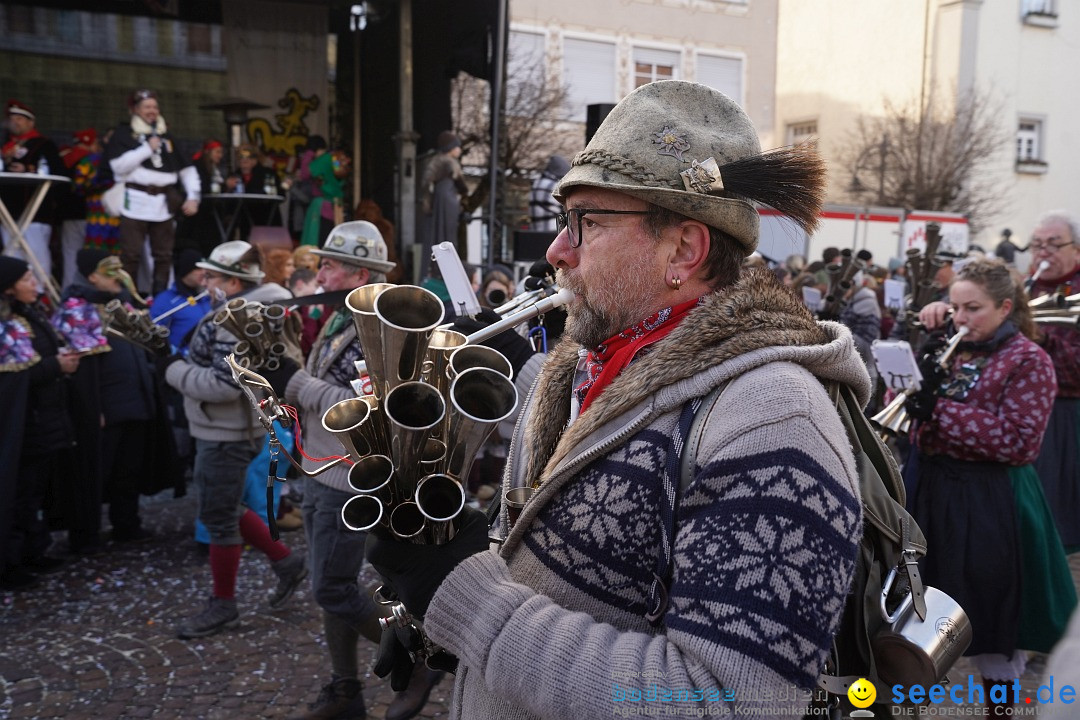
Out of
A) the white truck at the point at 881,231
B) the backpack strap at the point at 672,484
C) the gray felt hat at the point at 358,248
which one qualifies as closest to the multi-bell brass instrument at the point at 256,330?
the gray felt hat at the point at 358,248

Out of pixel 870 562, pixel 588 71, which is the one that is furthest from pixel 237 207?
pixel 588 71

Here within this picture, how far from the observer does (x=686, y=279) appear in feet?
5.82

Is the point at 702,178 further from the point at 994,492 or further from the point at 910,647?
the point at 994,492

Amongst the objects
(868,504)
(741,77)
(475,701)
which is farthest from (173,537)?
(741,77)

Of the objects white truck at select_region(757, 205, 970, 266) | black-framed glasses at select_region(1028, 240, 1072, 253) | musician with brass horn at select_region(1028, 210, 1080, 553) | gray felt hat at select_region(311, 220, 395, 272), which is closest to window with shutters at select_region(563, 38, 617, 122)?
white truck at select_region(757, 205, 970, 266)

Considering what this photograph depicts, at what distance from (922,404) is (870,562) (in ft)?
7.39

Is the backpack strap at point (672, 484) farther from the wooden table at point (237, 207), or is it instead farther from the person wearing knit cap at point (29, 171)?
the wooden table at point (237, 207)

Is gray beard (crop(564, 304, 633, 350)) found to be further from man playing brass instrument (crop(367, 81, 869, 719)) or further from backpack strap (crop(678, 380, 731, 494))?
backpack strap (crop(678, 380, 731, 494))

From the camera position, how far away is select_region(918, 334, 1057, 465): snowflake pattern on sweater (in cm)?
360

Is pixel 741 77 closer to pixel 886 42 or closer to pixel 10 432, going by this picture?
pixel 886 42

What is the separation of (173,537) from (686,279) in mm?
6100

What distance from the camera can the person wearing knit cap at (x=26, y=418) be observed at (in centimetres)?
558

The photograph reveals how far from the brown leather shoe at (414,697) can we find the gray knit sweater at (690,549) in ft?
7.97

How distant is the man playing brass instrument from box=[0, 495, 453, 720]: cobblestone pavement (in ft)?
9.51
